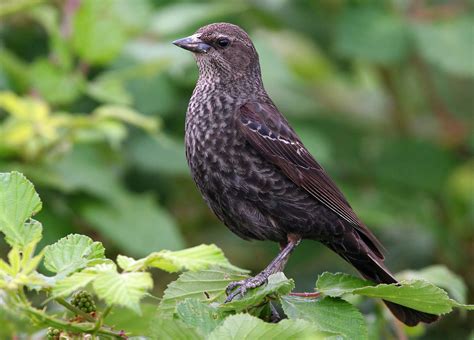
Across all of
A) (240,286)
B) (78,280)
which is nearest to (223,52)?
(240,286)

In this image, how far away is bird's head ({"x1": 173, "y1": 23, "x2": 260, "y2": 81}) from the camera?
4.04 m

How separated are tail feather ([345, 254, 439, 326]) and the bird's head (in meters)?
0.94

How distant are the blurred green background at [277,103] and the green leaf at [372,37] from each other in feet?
0.04

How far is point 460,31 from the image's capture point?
6191mm

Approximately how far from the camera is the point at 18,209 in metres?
2.43

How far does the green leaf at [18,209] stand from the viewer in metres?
2.34

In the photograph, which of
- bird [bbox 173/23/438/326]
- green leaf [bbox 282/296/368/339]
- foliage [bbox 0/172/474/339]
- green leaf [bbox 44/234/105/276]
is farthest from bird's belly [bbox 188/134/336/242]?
green leaf [bbox 44/234/105/276]

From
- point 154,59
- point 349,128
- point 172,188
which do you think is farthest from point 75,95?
point 349,128

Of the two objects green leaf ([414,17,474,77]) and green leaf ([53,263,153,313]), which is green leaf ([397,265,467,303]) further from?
green leaf ([414,17,474,77])

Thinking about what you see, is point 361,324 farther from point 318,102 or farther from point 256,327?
point 318,102

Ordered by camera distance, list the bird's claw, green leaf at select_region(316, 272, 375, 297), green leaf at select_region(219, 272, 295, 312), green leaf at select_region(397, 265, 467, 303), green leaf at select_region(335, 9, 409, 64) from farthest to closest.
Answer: green leaf at select_region(335, 9, 409, 64), green leaf at select_region(397, 265, 467, 303), the bird's claw, green leaf at select_region(316, 272, 375, 297), green leaf at select_region(219, 272, 295, 312)

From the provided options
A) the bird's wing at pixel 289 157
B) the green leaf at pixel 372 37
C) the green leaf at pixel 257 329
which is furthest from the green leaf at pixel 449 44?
the green leaf at pixel 257 329

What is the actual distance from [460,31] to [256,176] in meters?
3.04

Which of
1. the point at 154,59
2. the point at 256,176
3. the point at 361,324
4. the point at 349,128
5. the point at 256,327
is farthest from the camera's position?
the point at 349,128
